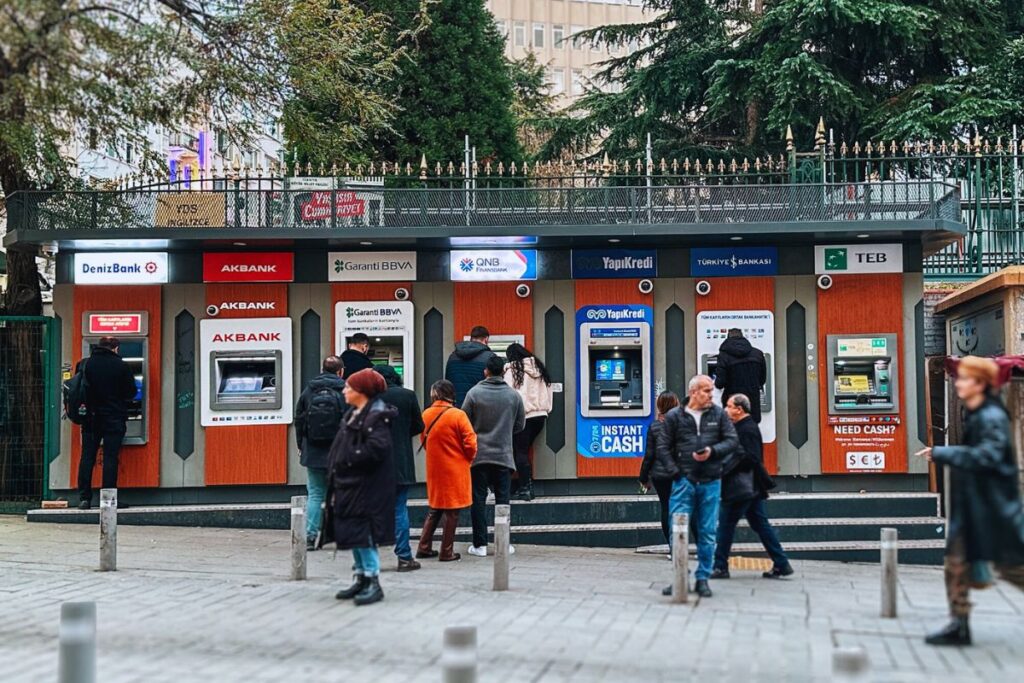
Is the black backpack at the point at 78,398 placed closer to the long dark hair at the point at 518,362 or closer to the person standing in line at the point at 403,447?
the person standing in line at the point at 403,447

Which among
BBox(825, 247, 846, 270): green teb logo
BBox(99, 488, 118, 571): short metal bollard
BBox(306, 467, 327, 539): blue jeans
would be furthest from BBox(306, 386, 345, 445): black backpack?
BBox(825, 247, 846, 270): green teb logo

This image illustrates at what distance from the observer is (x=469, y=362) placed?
12375 mm

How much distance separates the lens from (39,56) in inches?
381

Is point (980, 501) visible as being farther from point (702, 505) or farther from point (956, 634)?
point (702, 505)

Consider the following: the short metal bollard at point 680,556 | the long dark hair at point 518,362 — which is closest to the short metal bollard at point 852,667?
the short metal bollard at point 680,556

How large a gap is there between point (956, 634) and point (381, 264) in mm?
7916

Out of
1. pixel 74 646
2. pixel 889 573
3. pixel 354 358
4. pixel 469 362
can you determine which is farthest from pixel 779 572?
pixel 74 646

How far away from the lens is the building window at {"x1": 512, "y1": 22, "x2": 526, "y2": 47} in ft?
214

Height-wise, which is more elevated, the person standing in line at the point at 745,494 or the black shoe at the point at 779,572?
the person standing in line at the point at 745,494

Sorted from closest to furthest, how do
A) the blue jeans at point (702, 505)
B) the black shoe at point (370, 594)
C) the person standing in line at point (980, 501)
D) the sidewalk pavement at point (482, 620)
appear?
the sidewalk pavement at point (482, 620) → the person standing in line at point (980, 501) → the black shoe at point (370, 594) → the blue jeans at point (702, 505)

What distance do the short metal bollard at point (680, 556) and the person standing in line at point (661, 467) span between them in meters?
0.73

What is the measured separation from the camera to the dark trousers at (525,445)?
41.0 feet

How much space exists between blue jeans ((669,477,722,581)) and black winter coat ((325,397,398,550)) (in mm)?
2359

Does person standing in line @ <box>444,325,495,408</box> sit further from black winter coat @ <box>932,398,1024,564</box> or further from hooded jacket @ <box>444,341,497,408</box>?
black winter coat @ <box>932,398,1024,564</box>
